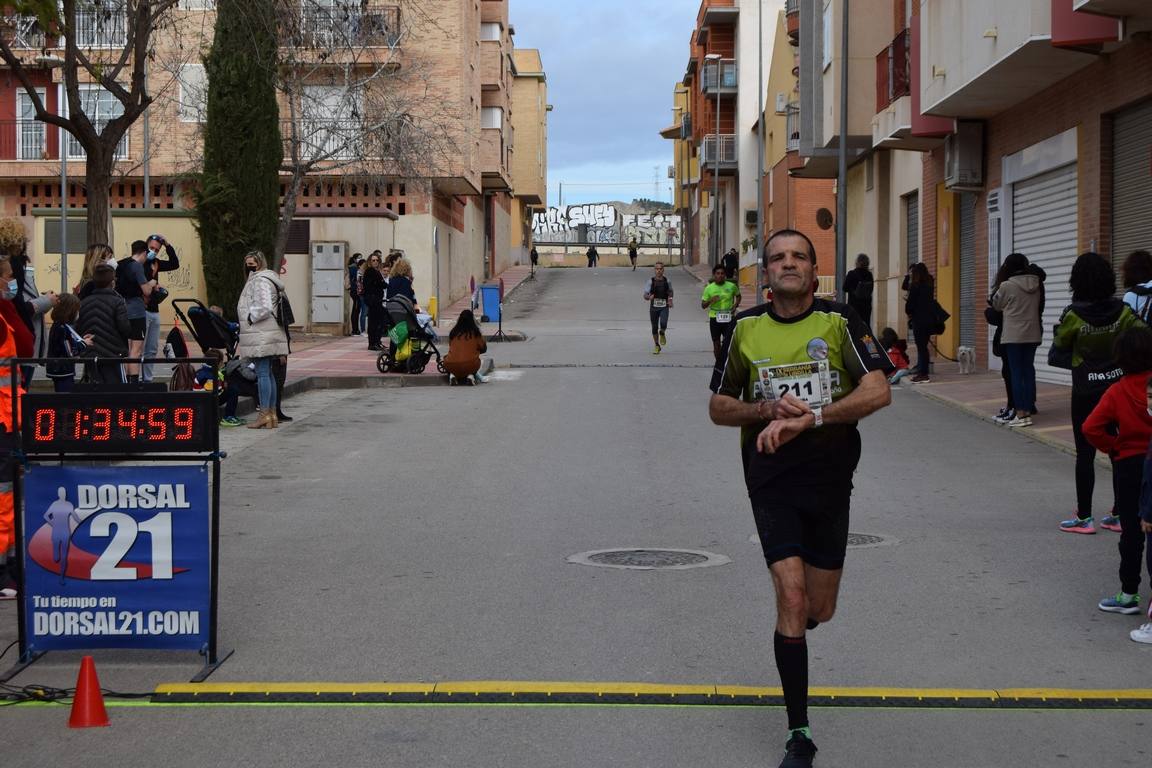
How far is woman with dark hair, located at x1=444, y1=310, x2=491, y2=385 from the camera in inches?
841

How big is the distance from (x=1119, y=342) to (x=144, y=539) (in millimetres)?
4868

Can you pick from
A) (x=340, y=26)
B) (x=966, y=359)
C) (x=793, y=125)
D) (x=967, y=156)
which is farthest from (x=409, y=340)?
(x=793, y=125)

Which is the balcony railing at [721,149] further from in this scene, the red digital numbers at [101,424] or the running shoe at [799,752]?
the running shoe at [799,752]

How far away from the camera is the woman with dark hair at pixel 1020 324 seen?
15289 mm

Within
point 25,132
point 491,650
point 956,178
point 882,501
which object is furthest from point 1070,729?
point 25,132

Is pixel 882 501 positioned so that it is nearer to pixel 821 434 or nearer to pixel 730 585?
pixel 730 585

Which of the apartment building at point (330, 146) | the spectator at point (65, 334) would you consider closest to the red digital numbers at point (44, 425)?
the spectator at point (65, 334)

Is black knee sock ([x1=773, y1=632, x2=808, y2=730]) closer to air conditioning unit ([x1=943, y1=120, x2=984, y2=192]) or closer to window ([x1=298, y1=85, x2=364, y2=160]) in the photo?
air conditioning unit ([x1=943, y1=120, x2=984, y2=192])

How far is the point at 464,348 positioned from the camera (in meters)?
21.4

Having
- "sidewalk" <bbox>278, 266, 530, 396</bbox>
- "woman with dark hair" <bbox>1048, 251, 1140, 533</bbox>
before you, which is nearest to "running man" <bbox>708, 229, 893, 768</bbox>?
"woman with dark hair" <bbox>1048, 251, 1140, 533</bbox>

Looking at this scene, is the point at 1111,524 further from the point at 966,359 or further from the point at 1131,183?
the point at 966,359

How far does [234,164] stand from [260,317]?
13994 millimetres

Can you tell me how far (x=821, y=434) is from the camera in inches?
207

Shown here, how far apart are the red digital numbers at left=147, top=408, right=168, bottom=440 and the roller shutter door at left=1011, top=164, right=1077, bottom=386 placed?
1533 centimetres
